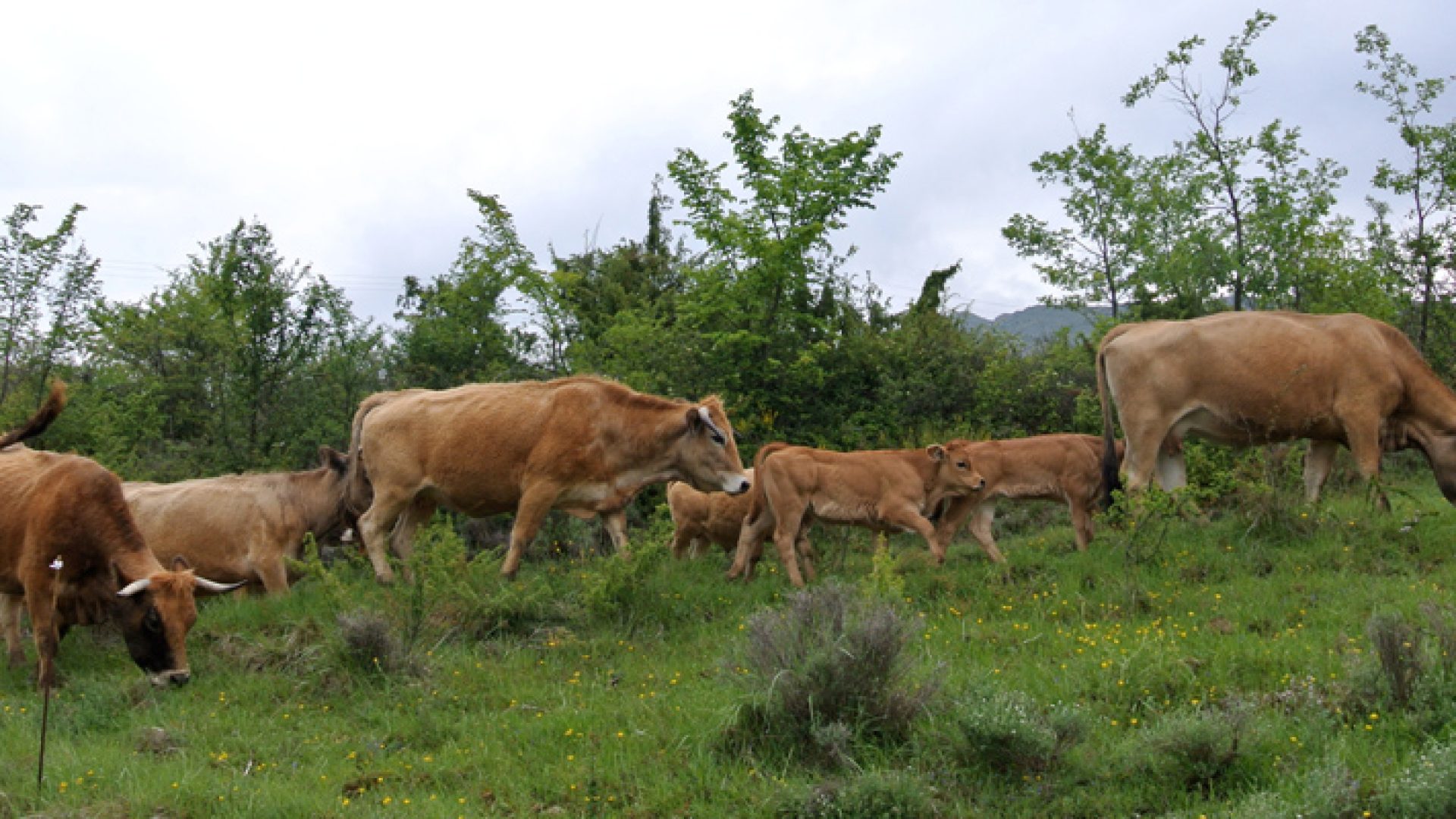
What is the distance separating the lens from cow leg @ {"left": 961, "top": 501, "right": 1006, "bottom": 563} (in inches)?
521

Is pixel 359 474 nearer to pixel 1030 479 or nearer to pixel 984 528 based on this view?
pixel 984 528

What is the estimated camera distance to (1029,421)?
2006 cm

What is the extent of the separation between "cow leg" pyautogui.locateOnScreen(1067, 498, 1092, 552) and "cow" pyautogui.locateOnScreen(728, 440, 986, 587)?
48.5 inches

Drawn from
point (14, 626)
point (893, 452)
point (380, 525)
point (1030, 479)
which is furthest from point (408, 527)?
point (1030, 479)

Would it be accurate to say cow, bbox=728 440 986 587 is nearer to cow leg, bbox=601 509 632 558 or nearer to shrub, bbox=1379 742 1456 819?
cow leg, bbox=601 509 632 558

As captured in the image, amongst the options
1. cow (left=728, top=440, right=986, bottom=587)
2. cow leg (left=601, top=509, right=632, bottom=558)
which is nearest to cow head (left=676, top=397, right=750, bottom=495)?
cow (left=728, top=440, right=986, bottom=587)

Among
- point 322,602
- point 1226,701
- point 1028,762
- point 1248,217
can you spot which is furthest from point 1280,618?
point 1248,217

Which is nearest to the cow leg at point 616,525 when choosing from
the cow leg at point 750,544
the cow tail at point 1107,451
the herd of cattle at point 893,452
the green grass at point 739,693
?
the herd of cattle at point 893,452

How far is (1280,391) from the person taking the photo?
1282 cm

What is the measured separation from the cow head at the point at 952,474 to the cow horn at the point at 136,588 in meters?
7.79

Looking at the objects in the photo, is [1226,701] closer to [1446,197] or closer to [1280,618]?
[1280,618]

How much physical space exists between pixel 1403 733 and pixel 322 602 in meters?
9.32

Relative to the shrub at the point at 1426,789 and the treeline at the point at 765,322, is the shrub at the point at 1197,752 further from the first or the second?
the treeline at the point at 765,322

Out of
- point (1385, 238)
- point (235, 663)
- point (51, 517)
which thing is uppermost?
point (1385, 238)
